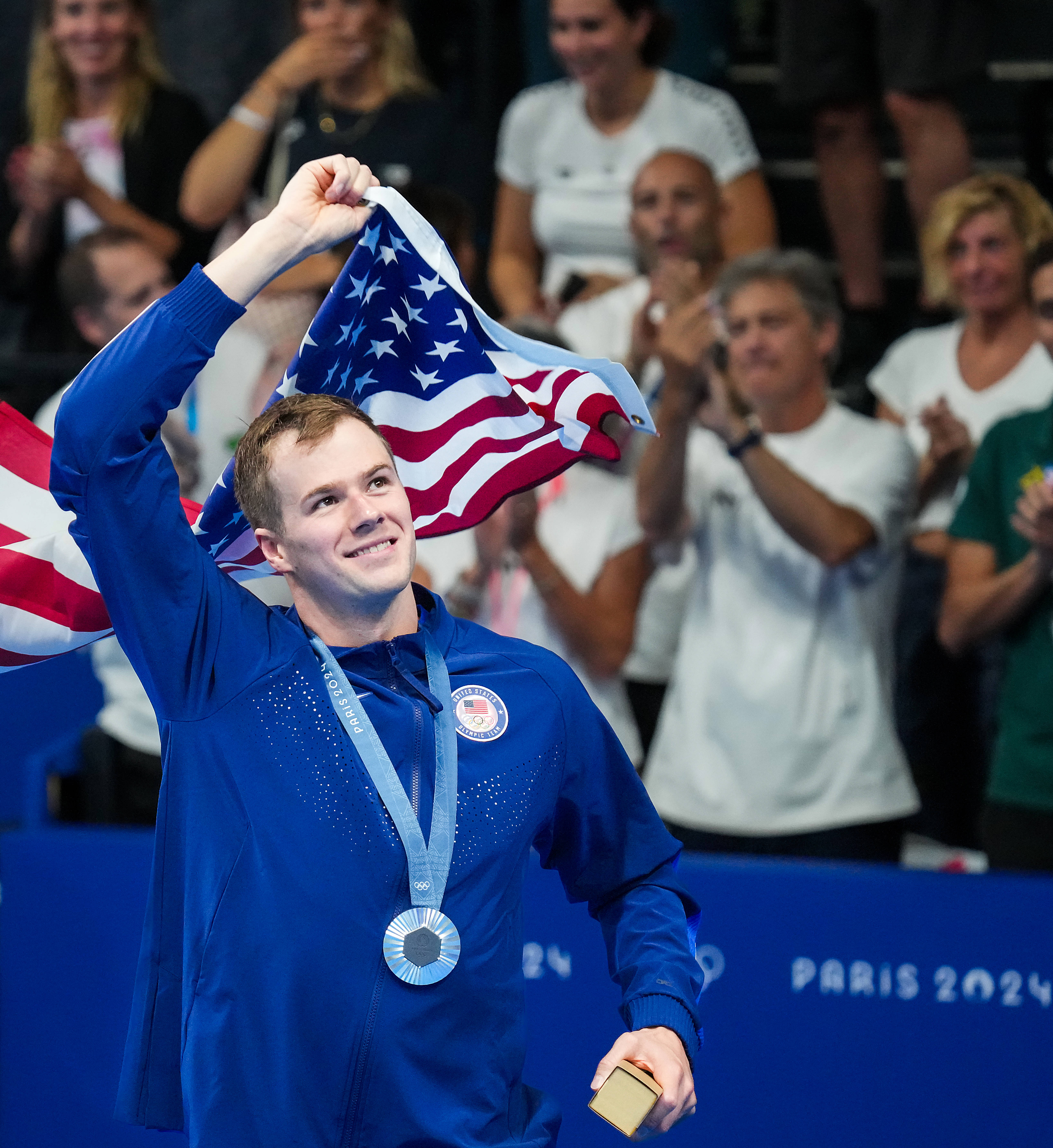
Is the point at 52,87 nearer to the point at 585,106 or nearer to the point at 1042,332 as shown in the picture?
the point at 585,106

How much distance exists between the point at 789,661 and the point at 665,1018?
7.07ft

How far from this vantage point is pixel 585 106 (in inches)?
205

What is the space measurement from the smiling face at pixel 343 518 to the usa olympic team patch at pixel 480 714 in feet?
0.63

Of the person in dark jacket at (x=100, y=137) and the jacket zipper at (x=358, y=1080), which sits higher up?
the person in dark jacket at (x=100, y=137)

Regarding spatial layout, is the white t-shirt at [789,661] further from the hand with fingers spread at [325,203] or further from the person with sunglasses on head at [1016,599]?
the hand with fingers spread at [325,203]

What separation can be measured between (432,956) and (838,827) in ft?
7.72

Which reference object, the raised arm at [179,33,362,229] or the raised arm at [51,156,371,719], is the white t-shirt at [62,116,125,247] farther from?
the raised arm at [51,156,371,719]

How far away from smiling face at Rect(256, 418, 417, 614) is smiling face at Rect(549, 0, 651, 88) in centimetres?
325

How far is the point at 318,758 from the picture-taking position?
2.18m

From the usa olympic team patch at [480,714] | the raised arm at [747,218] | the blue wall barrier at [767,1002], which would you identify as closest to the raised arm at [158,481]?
the usa olympic team patch at [480,714]

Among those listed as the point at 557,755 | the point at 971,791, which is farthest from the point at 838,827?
the point at 557,755

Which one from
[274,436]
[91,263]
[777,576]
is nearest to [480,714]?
[274,436]

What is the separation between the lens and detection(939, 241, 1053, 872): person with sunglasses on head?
4027mm

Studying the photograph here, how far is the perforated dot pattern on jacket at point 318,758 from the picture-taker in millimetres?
2154
